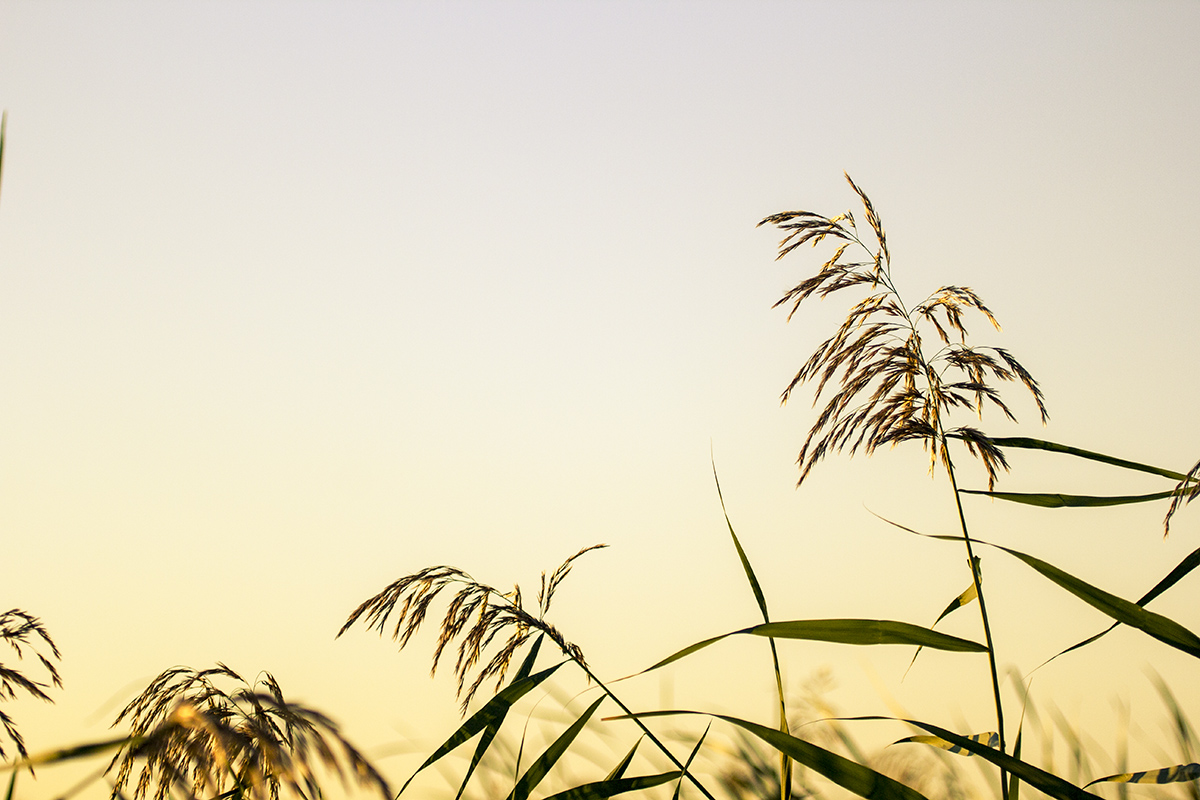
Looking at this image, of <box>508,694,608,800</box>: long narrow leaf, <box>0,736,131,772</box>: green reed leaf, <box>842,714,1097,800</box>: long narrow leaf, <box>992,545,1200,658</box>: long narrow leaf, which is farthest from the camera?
<box>508,694,608,800</box>: long narrow leaf

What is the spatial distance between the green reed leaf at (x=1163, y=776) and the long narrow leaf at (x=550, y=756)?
26.6 inches

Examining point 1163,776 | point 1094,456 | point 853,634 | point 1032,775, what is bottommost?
point 1163,776

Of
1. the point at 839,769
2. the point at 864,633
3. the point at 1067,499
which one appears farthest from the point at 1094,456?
the point at 839,769

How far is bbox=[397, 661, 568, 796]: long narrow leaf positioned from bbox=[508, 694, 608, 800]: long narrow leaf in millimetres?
80

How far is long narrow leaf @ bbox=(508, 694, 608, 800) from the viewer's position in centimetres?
114

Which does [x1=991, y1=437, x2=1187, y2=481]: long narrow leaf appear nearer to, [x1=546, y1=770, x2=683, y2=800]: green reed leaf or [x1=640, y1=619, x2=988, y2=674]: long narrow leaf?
[x1=640, y1=619, x2=988, y2=674]: long narrow leaf

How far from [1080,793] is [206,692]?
3.91ft

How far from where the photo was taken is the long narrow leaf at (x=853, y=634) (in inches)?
40.9

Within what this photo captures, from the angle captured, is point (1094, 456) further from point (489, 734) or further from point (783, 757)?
point (489, 734)

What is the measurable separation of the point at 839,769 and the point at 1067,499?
0.55 meters

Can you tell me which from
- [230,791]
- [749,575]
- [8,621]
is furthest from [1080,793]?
[8,621]

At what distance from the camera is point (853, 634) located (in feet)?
3.47

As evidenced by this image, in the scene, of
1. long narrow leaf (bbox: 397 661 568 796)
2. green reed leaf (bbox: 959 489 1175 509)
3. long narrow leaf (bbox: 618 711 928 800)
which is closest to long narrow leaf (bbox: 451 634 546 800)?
long narrow leaf (bbox: 397 661 568 796)

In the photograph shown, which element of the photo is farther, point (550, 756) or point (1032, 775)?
point (550, 756)
